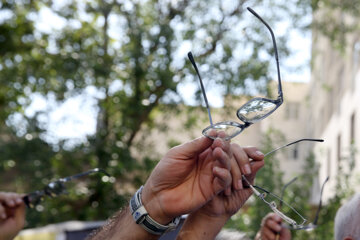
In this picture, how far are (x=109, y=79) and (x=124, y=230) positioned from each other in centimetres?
893

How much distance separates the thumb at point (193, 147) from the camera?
6.72ft

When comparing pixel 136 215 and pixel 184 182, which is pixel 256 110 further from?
pixel 136 215

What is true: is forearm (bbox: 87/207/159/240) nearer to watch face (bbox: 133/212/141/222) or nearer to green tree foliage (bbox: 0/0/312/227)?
watch face (bbox: 133/212/141/222)

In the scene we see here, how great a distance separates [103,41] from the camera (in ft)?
37.6

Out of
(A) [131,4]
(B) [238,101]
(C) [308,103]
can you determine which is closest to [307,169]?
(B) [238,101]

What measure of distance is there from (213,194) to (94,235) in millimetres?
632

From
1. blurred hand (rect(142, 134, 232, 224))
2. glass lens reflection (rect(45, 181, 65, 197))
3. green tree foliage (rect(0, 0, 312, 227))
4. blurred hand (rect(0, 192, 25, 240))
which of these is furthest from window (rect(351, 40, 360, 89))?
blurred hand (rect(142, 134, 232, 224))

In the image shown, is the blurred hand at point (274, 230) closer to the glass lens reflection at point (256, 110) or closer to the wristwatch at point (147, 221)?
the wristwatch at point (147, 221)

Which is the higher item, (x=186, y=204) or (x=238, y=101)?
(x=186, y=204)

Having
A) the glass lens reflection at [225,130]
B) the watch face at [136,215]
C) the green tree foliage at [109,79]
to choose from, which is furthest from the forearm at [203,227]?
the green tree foliage at [109,79]

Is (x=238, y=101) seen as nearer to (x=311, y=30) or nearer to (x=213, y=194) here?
(x=311, y=30)

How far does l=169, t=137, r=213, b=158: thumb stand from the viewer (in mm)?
2049

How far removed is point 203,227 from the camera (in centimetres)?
228

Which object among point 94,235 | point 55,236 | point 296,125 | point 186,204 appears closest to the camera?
point 186,204
